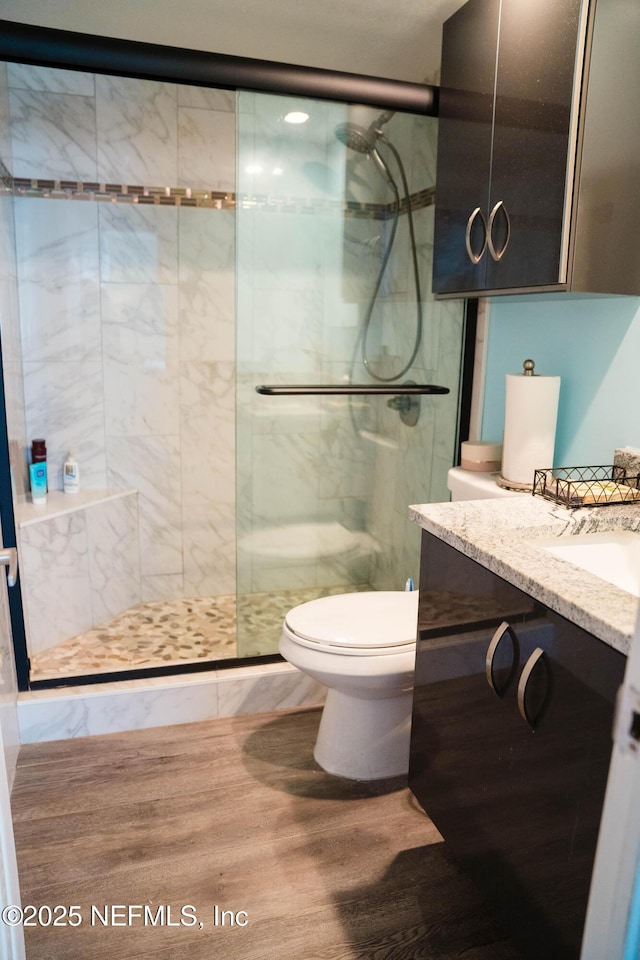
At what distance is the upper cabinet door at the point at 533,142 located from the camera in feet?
5.57

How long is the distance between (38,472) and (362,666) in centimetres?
172

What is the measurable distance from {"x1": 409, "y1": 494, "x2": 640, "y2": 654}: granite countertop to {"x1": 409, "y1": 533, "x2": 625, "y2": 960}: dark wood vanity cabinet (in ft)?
0.11

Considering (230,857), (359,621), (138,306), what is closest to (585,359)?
(359,621)

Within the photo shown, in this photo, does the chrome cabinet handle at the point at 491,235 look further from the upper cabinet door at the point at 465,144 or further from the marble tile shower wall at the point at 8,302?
the marble tile shower wall at the point at 8,302

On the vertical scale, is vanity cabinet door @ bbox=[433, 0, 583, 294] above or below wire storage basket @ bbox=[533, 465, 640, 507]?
above

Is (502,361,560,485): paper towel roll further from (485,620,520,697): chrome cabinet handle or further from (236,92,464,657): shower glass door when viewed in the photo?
(485,620,520,697): chrome cabinet handle

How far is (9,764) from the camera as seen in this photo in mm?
2043

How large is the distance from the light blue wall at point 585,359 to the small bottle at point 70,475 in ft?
6.04

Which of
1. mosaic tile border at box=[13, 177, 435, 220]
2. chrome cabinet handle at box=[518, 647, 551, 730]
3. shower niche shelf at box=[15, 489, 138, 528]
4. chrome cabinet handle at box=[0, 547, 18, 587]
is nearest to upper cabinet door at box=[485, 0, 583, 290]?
mosaic tile border at box=[13, 177, 435, 220]

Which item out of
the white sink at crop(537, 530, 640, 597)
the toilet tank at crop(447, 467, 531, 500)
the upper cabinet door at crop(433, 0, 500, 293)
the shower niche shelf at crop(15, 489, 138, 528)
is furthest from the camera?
the shower niche shelf at crop(15, 489, 138, 528)

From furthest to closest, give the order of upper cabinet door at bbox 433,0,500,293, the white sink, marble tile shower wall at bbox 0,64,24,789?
marble tile shower wall at bbox 0,64,24,789 → upper cabinet door at bbox 433,0,500,293 → the white sink

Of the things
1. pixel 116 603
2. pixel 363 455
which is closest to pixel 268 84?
pixel 363 455

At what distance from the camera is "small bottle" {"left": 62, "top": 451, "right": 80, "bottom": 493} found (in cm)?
307

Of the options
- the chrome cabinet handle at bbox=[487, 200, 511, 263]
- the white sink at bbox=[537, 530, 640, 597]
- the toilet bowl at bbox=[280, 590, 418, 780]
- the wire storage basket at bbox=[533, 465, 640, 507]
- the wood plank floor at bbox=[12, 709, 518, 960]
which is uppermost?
the chrome cabinet handle at bbox=[487, 200, 511, 263]
